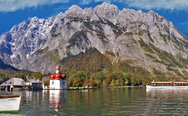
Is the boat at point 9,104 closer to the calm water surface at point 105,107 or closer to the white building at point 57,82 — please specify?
the calm water surface at point 105,107

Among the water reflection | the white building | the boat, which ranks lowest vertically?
the water reflection

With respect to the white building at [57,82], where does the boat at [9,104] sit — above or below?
below

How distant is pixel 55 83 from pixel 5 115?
146m

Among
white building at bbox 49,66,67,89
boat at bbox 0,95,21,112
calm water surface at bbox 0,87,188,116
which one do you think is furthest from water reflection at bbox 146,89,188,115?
white building at bbox 49,66,67,89

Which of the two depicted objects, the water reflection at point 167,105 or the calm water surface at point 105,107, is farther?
the water reflection at point 167,105

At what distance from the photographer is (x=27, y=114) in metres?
48.7

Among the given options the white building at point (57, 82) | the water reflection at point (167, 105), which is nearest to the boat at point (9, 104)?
the water reflection at point (167, 105)

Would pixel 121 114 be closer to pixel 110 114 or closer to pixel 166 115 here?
pixel 110 114

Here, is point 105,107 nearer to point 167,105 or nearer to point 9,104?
point 167,105

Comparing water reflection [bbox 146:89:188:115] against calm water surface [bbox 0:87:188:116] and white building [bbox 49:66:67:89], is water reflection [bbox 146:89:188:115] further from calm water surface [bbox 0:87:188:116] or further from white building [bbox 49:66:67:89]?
white building [bbox 49:66:67:89]

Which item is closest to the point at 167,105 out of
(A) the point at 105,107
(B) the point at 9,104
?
(A) the point at 105,107

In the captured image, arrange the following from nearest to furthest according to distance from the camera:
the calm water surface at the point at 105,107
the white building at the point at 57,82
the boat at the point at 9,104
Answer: the calm water surface at the point at 105,107
the boat at the point at 9,104
the white building at the point at 57,82

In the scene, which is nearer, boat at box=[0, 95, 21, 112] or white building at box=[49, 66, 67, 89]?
boat at box=[0, 95, 21, 112]

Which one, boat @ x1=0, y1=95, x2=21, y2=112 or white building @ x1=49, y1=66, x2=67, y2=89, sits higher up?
white building @ x1=49, y1=66, x2=67, y2=89
